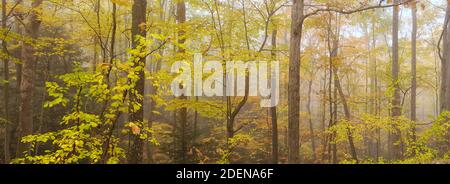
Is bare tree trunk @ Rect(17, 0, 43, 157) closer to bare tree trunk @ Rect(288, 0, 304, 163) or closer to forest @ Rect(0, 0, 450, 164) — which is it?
forest @ Rect(0, 0, 450, 164)

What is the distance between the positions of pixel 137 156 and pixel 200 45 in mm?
5756

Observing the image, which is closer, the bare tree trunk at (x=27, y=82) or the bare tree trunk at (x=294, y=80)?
the bare tree trunk at (x=294, y=80)

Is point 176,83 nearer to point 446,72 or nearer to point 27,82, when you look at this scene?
point 27,82

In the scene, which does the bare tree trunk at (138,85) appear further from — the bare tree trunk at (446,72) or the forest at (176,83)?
the bare tree trunk at (446,72)

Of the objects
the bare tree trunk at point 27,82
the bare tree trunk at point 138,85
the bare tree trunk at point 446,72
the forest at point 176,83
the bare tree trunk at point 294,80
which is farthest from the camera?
the bare tree trunk at point 446,72

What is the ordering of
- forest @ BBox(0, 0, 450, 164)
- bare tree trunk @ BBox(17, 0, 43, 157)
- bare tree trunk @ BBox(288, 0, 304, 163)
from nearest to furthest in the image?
forest @ BBox(0, 0, 450, 164), bare tree trunk @ BBox(288, 0, 304, 163), bare tree trunk @ BBox(17, 0, 43, 157)

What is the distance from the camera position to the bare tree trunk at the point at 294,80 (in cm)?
852

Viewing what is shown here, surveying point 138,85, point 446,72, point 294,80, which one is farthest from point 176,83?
point 446,72

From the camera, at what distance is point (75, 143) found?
5.26 meters

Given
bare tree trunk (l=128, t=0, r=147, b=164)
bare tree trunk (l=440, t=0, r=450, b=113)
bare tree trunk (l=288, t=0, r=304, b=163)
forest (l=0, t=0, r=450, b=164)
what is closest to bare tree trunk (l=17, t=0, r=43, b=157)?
forest (l=0, t=0, r=450, b=164)

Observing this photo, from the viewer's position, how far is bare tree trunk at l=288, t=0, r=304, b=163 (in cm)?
852

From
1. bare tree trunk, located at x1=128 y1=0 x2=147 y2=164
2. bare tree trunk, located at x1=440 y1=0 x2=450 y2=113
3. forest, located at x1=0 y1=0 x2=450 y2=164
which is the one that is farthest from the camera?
bare tree trunk, located at x1=440 y1=0 x2=450 y2=113

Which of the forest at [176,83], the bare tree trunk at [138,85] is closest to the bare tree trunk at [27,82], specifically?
the forest at [176,83]
